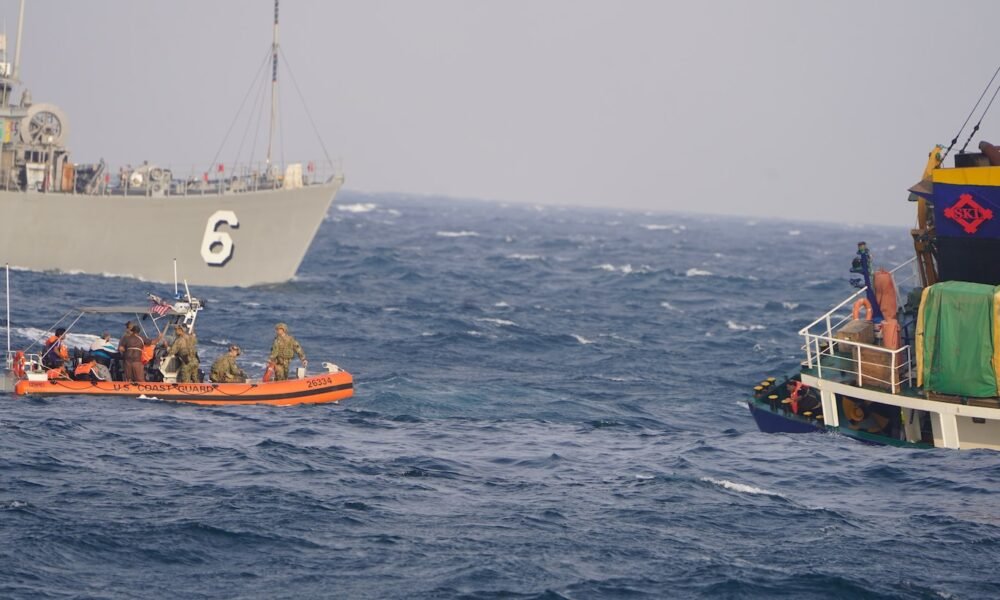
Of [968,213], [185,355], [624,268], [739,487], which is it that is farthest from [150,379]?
[624,268]

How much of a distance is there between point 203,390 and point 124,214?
1374 inches

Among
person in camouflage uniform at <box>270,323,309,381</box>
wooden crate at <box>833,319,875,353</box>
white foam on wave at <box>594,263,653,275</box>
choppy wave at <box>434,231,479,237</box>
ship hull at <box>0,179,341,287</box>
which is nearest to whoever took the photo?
wooden crate at <box>833,319,875,353</box>

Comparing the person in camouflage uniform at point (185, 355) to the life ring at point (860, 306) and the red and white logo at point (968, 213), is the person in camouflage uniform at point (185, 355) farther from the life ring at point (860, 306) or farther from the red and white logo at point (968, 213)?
the red and white logo at point (968, 213)

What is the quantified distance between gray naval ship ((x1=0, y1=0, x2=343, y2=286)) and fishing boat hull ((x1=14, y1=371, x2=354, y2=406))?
109 feet

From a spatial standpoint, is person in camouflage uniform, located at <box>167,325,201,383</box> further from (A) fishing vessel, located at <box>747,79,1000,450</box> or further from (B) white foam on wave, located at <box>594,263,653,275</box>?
(B) white foam on wave, located at <box>594,263,653,275</box>

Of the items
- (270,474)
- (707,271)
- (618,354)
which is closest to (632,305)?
(618,354)

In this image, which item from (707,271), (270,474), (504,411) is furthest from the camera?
(707,271)

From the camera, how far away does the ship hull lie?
208 feet

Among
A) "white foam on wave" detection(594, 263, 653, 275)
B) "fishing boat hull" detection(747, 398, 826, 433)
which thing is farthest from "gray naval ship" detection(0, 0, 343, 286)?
"fishing boat hull" detection(747, 398, 826, 433)

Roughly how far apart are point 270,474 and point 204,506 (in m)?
2.66

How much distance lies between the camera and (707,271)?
96750 mm

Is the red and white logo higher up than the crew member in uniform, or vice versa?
the red and white logo

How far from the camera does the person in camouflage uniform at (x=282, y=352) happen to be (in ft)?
106

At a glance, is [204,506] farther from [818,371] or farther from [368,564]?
[818,371]
